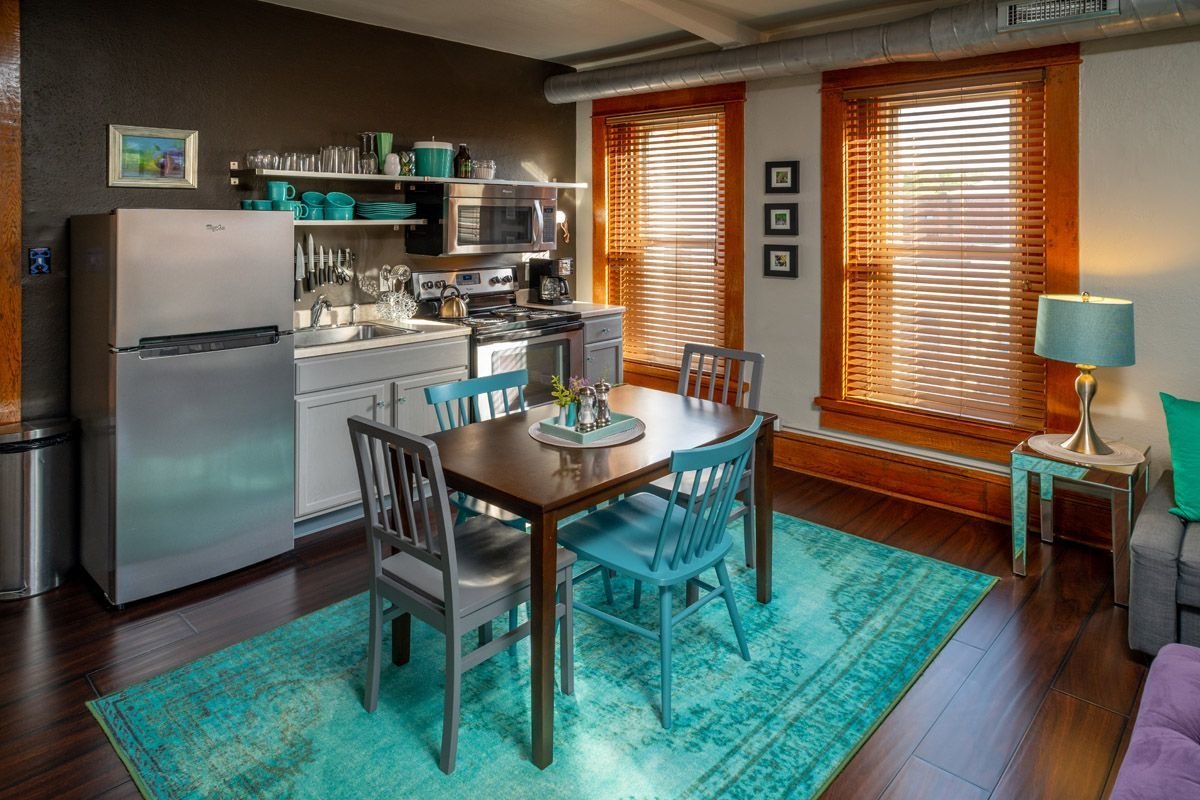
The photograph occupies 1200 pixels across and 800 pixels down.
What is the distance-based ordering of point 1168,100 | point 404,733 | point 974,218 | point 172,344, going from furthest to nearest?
point 974,218 → point 1168,100 → point 172,344 → point 404,733

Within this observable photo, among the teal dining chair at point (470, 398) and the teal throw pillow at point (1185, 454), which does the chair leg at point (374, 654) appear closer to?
the teal dining chair at point (470, 398)

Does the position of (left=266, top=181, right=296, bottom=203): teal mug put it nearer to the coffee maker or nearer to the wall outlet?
the wall outlet

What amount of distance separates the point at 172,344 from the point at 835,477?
3.62 metres

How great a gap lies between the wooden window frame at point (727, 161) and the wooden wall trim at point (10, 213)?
3475 mm

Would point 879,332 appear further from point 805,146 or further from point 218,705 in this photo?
point 218,705

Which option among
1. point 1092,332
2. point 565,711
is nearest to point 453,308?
point 565,711

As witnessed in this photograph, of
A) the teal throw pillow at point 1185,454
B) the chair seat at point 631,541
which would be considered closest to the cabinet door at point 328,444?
the chair seat at point 631,541

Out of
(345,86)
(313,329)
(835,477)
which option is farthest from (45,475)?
(835,477)

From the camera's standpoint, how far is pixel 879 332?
4633mm

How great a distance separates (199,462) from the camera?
3367mm

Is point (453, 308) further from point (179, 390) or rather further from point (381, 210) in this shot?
point (179, 390)

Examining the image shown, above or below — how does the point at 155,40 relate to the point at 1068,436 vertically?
above

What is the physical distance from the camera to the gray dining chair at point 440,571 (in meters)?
2.22

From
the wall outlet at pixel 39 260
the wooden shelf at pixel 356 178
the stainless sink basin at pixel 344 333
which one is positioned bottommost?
the stainless sink basin at pixel 344 333
